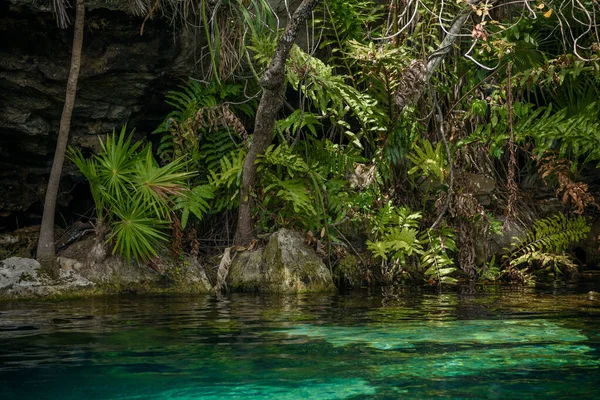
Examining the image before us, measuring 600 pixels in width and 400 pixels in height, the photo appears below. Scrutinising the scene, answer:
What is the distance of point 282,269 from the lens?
8.20 metres

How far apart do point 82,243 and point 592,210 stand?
6763 millimetres

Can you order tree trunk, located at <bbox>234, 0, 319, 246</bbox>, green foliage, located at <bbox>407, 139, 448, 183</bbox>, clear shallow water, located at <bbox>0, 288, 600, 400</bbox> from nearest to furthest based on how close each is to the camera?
clear shallow water, located at <bbox>0, 288, 600, 400</bbox> < tree trunk, located at <bbox>234, 0, 319, 246</bbox> < green foliage, located at <bbox>407, 139, 448, 183</bbox>

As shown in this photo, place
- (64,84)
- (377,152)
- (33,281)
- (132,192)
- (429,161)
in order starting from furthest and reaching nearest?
(377,152), (64,84), (429,161), (132,192), (33,281)

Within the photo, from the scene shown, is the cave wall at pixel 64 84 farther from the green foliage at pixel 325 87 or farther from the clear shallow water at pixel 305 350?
the clear shallow water at pixel 305 350

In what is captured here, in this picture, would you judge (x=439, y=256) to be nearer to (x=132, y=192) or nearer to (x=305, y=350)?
(x=132, y=192)

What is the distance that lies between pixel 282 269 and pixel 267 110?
171 centimetres

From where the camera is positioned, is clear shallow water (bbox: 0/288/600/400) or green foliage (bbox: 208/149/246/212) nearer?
Answer: clear shallow water (bbox: 0/288/600/400)

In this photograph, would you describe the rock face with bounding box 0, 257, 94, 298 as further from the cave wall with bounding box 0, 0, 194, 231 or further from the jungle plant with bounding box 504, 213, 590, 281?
the jungle plant with bounding box 504, 213, 590, 281

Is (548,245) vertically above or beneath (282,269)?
above

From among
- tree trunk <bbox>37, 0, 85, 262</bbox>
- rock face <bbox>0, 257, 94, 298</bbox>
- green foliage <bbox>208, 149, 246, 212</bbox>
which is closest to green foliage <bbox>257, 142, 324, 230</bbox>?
green foliage <bbox>208, 149, 246, 212</bbox>

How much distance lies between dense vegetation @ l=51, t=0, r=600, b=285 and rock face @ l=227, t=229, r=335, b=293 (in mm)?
402

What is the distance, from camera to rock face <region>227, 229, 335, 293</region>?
8164 millimetres

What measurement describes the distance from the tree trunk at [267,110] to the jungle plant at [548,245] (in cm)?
310

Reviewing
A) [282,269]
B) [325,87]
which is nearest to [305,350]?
[282,269]
